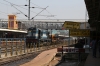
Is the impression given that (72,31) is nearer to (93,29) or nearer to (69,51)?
(69,51)

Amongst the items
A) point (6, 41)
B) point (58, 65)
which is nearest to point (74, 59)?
point (58, 65)

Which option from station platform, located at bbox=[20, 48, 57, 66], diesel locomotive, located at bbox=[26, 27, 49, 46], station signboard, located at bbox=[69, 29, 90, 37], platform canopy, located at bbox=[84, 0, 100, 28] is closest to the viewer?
→ station platform, located at bbox=[20, 48, 57, 66]

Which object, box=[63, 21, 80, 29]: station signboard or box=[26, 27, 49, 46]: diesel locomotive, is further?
box=[26, 27, 49, 46]: diesel locomotive

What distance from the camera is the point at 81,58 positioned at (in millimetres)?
23016

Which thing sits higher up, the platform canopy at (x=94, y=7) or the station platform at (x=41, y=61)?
the platform canopy at (x=94, y=7)

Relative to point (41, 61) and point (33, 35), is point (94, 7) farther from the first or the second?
point (33, 35)

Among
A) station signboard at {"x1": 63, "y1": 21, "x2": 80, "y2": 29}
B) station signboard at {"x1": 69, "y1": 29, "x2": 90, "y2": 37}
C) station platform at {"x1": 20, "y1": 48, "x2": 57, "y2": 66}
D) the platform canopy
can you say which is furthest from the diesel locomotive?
station signboard at {"x1": 63, "y1": 21, "x2": 80, "y2": 29}

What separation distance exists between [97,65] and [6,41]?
13.0 m

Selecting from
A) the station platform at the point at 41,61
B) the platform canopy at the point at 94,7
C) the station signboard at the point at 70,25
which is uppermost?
the platform canopy at the point at 94,7

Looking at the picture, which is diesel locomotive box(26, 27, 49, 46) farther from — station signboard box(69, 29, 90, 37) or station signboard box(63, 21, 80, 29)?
station signboard box(63, 21, 80, 29)

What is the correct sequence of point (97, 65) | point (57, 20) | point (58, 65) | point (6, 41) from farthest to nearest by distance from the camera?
point (57, 20)
point (6, 41)
point (58, 65)
point (97, 65)

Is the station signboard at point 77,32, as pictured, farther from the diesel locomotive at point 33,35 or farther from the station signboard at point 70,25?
the diesel locomotive at point 33,35

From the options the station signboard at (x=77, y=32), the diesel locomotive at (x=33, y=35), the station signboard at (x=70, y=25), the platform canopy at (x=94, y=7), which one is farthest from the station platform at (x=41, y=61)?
the diesel locomotive at (x=33, y=35)

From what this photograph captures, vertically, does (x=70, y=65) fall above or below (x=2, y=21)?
below
